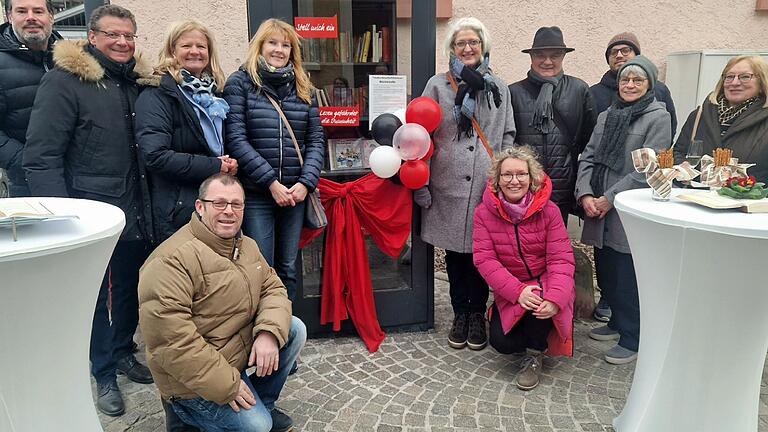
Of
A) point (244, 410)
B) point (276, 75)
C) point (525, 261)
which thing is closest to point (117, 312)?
point (244, 410)

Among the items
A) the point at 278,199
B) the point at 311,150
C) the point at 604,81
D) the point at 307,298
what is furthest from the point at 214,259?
the point at 604,81

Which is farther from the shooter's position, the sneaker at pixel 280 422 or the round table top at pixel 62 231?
the sneaker at pixel 280 422

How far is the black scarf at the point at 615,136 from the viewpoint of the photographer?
9.79 feet

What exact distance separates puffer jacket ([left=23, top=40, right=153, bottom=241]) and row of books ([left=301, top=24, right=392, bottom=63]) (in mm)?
985

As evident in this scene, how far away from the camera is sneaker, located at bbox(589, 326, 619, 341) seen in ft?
11.5

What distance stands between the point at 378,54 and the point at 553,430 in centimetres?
228

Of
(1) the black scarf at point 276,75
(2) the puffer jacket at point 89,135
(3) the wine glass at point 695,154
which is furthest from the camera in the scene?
(1) the black scarf at point 276,75

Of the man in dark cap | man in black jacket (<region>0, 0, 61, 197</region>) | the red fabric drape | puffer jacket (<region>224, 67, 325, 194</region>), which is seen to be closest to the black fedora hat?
the man in dark cap

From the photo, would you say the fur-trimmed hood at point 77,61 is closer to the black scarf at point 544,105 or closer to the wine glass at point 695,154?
the black scarf at point 544,105

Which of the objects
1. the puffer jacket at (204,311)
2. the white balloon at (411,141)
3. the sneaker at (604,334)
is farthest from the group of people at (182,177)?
the sneaker at (604,334)

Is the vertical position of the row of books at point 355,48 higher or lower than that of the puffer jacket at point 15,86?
higher

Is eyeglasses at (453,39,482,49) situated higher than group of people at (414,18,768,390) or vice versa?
eyeglasses at (453,39,482,49)

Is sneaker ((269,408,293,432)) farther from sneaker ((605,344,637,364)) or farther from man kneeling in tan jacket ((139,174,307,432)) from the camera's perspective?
sneaker ((605,344,637,364))

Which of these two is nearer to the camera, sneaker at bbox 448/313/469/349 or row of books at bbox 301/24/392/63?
row of books at bbox 301/24/392/63
